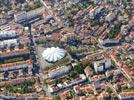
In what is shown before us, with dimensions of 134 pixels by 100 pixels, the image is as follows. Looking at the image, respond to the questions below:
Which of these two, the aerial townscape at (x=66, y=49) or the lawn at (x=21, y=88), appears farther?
the lawn at (x=21, y=88)

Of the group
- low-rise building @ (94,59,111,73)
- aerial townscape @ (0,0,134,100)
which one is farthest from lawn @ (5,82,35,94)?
low-rise building @ (94,59,111,73)

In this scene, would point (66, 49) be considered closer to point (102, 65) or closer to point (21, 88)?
point (102, 65)

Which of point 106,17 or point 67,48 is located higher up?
A: point 106,17

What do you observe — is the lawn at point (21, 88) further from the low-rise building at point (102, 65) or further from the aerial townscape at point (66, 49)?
the low-rise building at point (102, 65)

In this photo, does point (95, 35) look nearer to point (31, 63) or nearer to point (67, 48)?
point (67, 48)

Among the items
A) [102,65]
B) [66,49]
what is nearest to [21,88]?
[66,49]

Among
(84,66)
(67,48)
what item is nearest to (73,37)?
(67,48)

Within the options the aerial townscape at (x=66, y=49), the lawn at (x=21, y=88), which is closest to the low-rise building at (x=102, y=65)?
the aerial townscape at (x=66, y=49)

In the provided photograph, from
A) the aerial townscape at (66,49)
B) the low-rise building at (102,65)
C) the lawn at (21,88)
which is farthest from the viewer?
the low-rise building at (102,65)
